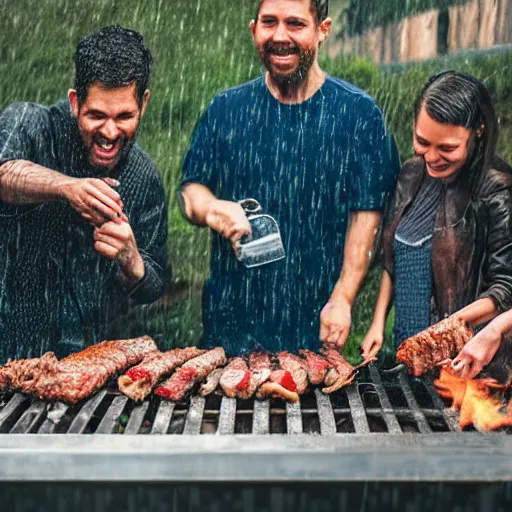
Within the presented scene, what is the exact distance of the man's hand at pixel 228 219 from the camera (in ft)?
19.2

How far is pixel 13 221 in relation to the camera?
19.4 feet

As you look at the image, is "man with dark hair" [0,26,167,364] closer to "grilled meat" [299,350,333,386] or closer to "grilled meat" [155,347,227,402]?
"grilled meat" [155,347,227,402]

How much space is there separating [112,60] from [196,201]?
117 centimetres

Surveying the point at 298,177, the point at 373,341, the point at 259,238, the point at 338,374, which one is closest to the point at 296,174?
the point at 298,177

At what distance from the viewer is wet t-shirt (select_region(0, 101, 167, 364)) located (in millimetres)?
5883

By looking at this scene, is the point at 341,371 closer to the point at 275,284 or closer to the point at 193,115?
the point at 275,284

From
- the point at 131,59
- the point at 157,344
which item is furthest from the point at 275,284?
the point at 131,59

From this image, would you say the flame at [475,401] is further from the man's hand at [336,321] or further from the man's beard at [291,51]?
the man's beard at [291,51]

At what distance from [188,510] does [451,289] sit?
2.48 meters

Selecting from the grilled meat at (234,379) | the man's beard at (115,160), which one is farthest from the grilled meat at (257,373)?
the man's beard at (115,160)

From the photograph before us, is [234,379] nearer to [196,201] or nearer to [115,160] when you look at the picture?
[196,201]

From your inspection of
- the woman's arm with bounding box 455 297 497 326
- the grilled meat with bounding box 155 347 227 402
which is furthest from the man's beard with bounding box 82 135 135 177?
the woman's arm with bounding box 455 297 497 326

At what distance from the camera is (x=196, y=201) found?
599 cm

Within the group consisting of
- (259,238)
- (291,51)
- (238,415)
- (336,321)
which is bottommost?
(238,415)
